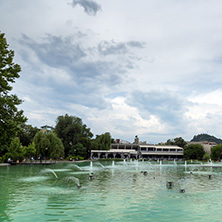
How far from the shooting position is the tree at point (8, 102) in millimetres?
21000

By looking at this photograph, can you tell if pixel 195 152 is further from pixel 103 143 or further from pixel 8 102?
pixel 8 102

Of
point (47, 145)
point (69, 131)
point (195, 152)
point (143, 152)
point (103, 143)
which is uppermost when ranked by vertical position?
point (69, 131)

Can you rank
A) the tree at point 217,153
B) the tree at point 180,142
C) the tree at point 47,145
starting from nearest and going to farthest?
the tree at point 47,145
the tree at point 217,153
the tree at point 180,142

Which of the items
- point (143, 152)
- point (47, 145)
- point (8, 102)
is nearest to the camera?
point (8, 102)

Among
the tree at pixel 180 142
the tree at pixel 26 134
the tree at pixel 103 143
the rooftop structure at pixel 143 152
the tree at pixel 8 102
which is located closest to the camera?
the tree at pixel 8 102

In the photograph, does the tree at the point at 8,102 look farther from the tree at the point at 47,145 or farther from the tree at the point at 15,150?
the tree at the point at 47,145

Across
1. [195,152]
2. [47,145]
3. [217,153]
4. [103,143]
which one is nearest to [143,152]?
[195,152]

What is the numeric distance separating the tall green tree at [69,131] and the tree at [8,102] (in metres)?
44.2

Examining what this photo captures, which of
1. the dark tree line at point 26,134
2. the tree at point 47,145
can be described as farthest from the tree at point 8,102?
the tree at point 47,145

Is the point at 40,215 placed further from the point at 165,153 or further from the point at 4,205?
the point at 165,153

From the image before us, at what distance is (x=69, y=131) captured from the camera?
68250mm

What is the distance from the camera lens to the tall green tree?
67.3 metres

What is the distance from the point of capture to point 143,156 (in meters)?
83.9

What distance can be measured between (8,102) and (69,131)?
1878 inches
